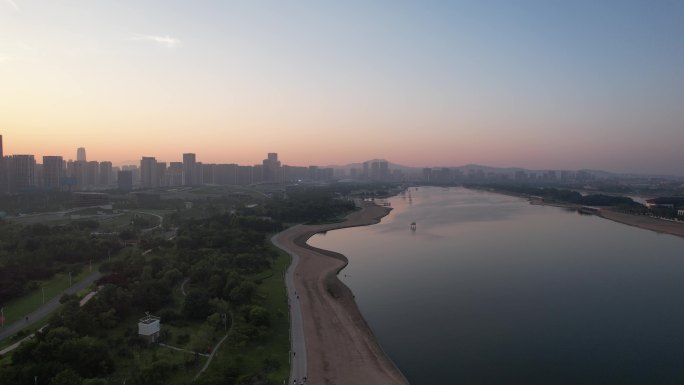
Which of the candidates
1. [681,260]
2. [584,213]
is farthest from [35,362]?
[584,213]

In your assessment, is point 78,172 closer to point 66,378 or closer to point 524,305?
point 66,378

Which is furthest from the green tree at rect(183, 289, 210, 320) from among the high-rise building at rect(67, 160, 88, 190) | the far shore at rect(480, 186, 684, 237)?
the high-rise building at rect(67, 160, 88, 190)

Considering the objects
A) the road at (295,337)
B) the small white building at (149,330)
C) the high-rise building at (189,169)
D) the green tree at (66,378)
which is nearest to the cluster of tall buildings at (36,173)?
the high-rise building at (189,169)

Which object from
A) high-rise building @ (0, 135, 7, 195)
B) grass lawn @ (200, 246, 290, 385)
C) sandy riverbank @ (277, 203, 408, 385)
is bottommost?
sandy riverbank @ (277, 203, 408, 385)

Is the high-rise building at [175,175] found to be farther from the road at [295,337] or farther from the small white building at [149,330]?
the small white building at [149,330]

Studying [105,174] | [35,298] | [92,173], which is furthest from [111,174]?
[35,298]

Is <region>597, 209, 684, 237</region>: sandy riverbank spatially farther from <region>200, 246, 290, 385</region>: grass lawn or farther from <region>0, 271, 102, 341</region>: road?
<region>0, 271, 102, 341</region>: road
